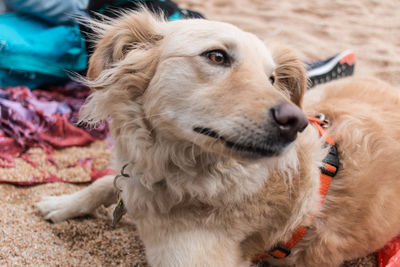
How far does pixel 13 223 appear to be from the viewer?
217 cm

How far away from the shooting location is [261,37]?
4.91 meters

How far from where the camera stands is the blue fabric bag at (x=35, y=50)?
315 centimetres

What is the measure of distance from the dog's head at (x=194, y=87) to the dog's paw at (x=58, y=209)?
2.13 ft

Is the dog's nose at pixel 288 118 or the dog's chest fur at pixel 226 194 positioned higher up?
the dog's nose at pixel 288 118

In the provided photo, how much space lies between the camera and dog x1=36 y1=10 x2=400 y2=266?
1633mm

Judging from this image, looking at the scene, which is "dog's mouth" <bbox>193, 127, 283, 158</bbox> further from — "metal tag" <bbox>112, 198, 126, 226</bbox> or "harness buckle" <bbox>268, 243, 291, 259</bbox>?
"metal tag" <bbox>112, 198, 126, 226</bbox>

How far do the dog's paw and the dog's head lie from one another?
0.65 meters

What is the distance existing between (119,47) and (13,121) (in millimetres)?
1643

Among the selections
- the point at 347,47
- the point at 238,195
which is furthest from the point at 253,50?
the point at 347,47

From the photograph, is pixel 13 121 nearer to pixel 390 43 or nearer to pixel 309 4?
pixel 390 43

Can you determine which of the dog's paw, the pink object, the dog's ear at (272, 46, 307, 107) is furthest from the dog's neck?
the pink object

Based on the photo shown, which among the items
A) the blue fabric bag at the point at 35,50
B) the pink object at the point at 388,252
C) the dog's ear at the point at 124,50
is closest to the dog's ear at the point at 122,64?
the dog's ear at the point at 124,50

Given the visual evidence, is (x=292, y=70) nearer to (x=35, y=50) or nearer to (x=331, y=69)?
(x=331, y=69)

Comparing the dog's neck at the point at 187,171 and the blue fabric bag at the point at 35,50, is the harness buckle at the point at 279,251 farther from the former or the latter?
the blue fabric bag at the point at 35,50
